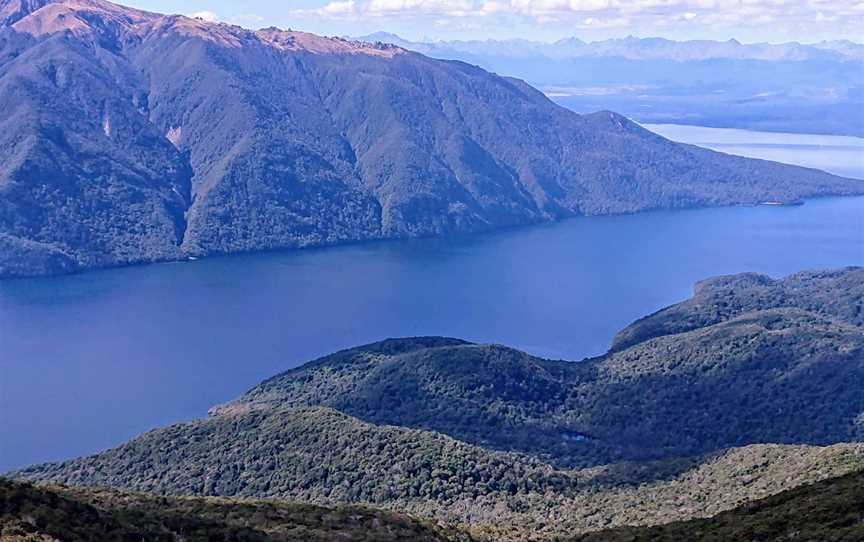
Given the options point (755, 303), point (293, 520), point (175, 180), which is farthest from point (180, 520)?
point (175, 180)

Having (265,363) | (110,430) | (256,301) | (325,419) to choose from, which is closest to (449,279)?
(256,301)

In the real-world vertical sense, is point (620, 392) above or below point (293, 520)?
below

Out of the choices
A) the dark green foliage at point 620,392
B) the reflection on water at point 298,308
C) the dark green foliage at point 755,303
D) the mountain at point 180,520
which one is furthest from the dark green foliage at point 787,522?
the dark green foliage at point 755,303

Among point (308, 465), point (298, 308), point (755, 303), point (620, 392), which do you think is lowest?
point (298, 308)

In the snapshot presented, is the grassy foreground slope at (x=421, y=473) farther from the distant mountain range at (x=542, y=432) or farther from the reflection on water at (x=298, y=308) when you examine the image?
the reflection on water at (x=298, y=308)

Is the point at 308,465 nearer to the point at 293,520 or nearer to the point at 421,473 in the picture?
the point at 421,473

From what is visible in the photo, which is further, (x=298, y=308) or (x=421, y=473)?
(x=298, y=308)
